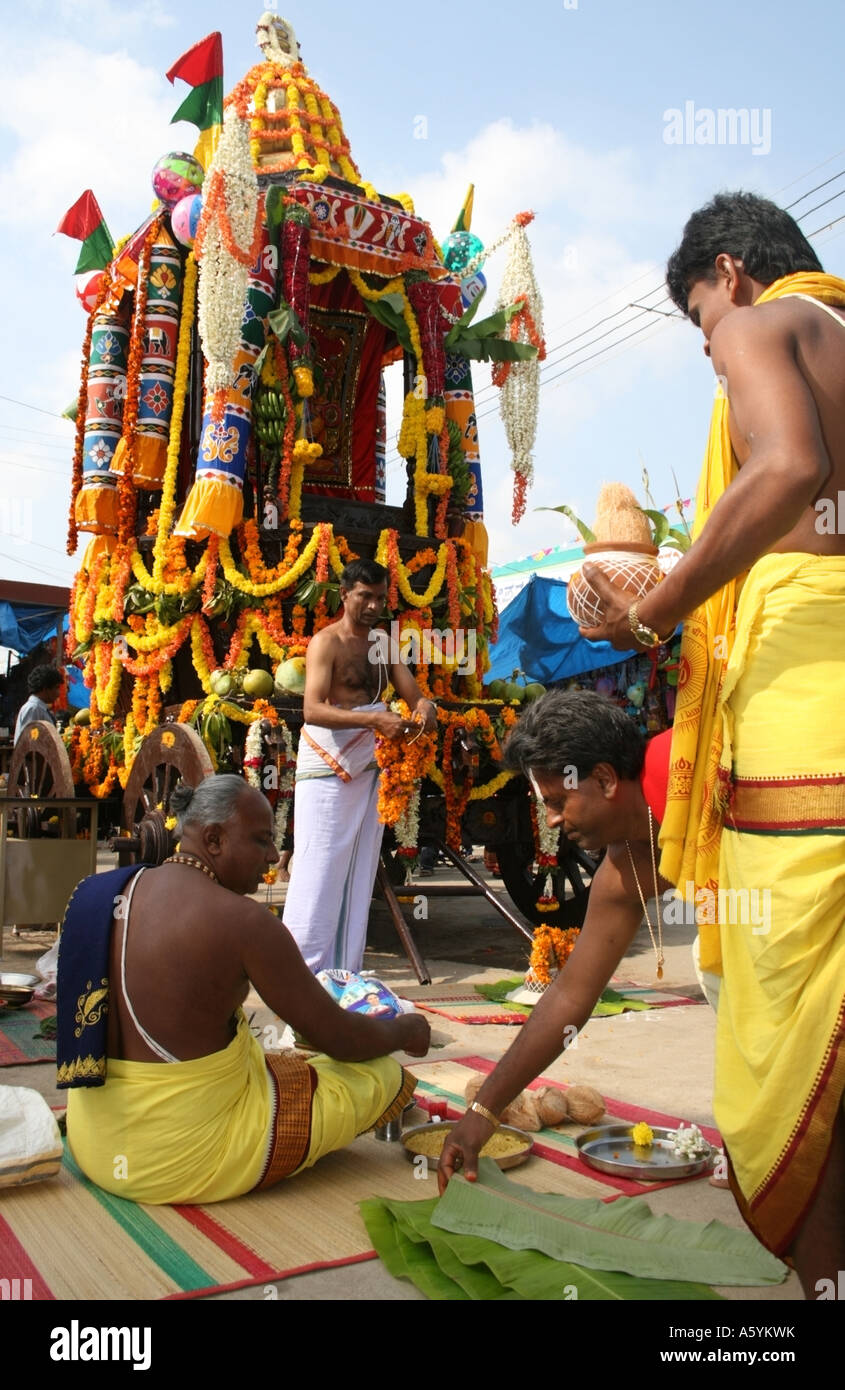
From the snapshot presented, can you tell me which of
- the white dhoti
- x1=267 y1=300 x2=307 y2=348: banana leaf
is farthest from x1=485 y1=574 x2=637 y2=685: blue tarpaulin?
the white dhoti

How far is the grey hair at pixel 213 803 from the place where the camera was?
2.78 meters

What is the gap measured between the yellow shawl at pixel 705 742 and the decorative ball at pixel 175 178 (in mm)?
6394

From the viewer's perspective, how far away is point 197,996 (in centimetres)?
266

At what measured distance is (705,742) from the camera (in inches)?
76.8

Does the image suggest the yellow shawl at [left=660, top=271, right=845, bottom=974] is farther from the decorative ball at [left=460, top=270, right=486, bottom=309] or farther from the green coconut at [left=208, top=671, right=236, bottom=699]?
the decorative ball at [left=460, top=270, right=486, bottom=309]

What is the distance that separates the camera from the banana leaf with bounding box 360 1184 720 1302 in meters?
2.08

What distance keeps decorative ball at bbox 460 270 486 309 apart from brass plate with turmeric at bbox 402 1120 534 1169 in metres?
6.74

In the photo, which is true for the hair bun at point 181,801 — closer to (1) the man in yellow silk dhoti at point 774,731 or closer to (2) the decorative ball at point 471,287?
(1) the man in yellow silk dhoti at point 774,731

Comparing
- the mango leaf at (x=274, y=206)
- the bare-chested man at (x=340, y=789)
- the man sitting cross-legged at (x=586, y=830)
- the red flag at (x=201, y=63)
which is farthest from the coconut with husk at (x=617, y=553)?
the red flag at (x=201, y=63)

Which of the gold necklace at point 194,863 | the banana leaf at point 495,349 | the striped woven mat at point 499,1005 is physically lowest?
the striped woven mat at point 499,1005

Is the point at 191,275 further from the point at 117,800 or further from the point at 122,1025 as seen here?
the point at 122,1025

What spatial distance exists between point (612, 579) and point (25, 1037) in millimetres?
3622

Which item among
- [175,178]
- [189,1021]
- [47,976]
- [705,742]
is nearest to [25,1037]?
[47,976]

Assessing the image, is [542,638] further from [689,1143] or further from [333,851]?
[689,1143]
